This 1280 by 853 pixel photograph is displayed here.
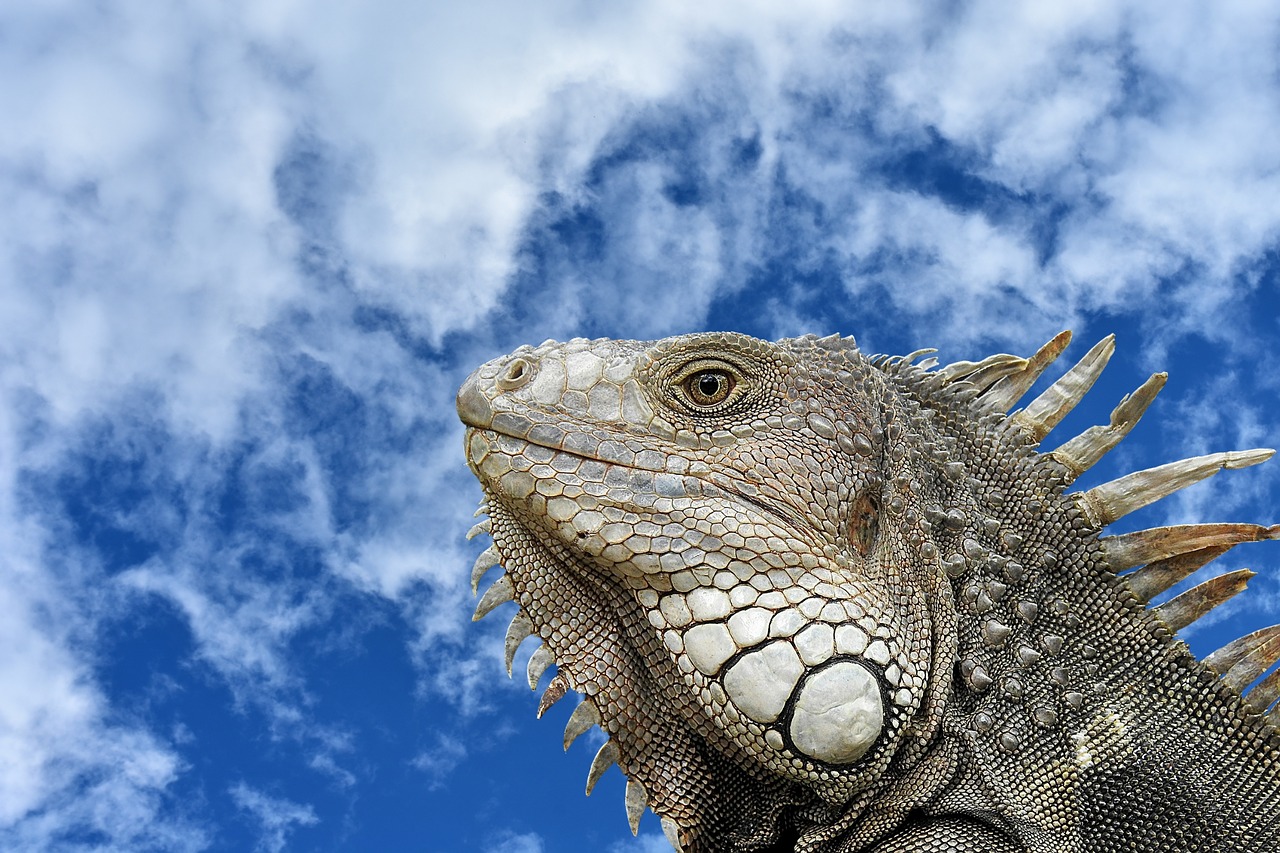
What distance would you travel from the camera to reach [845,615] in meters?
3.64

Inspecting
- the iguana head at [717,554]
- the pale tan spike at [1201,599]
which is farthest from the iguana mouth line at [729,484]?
the pale tan spike at [1201,599]

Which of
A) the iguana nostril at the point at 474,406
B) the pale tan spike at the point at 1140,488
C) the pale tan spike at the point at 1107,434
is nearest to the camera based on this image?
the iguana nostril at the point at 474,406

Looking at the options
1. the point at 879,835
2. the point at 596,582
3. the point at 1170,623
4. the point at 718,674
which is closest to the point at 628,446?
the point at 596,582

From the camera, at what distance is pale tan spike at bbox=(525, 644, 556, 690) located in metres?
4.22

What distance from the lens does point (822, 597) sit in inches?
144

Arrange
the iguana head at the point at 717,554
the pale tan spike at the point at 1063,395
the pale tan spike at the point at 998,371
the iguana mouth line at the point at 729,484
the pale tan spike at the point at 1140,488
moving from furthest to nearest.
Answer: the pale tan spike at the point at 998,371 < the pale tan spike at the point at 1063,395 < the pale tan spike at the point at 1140,488 < the iguana mouth line at the point at 729,484 < the iguana head at the point at 717,554

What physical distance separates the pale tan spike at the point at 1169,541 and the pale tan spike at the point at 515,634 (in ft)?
7.47

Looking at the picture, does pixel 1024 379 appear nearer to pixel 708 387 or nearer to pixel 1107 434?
pixel 1107 434

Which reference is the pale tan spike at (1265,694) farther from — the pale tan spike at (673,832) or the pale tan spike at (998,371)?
the pale tan spike at (673,832)

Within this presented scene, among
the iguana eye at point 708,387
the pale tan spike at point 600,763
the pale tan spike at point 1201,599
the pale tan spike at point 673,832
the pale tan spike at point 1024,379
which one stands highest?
the iguana eye at point 708,387

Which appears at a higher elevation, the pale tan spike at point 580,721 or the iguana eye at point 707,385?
the iguana eye at point 707,385

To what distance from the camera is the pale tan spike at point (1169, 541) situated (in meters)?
4.14

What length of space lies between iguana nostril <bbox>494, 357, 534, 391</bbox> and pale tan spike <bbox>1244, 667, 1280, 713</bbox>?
291 centimetres

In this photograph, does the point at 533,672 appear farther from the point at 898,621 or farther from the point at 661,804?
the point at 898,621
